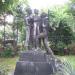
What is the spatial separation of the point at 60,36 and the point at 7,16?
418cm

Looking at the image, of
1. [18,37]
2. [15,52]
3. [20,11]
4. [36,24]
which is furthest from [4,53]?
[36,24]

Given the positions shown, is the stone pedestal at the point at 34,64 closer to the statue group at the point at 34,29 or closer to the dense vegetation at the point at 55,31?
the statue group at the point at 34,29

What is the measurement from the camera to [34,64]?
9.05m

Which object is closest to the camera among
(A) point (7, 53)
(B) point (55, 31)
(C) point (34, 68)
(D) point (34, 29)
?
(C) point (34, 68)

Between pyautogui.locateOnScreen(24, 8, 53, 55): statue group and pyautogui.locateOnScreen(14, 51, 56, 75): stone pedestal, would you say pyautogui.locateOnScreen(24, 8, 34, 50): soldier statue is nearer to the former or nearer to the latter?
pyautogui.locateOnScreen(24, 8, 53, 55): statue group

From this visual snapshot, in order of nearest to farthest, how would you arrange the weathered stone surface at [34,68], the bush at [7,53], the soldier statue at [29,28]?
the weathered stone surface at [34,68] < the soldier statue at [29,28] < the bush at [7,53]

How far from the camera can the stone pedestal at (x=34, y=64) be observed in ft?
29.7

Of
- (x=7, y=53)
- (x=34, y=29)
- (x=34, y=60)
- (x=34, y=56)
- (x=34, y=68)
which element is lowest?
(x=7, y=53)

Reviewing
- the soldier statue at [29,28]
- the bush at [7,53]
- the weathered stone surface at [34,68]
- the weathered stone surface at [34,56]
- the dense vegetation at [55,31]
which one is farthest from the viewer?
the dense vegetation at [55,31]

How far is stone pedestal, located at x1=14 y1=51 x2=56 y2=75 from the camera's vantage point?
9.05m

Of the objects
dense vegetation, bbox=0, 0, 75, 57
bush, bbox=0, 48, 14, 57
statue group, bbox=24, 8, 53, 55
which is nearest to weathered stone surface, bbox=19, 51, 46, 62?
statue group, bbox=24, 8, 53, 55

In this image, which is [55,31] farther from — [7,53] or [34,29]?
[34,29]

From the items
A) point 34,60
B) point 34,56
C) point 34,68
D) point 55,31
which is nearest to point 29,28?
point 34,56

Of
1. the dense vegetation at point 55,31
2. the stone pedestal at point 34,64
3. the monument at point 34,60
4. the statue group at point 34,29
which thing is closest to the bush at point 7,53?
the dense vegetation at point 55,31
